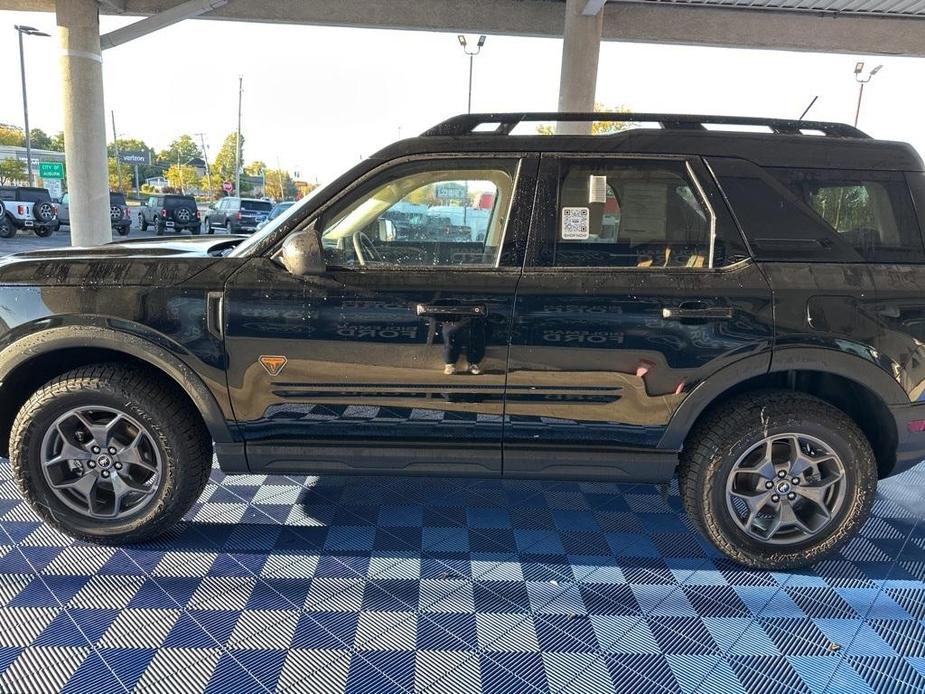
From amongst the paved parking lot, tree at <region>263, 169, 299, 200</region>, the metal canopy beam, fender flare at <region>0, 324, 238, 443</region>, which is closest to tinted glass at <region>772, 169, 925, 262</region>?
fender flare at <region>0, 324, 238, 443</region>

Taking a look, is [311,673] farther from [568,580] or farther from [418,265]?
[418,265]

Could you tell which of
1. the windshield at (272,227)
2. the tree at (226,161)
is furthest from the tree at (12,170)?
the windshield at (272,227)

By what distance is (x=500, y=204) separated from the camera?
2834mm

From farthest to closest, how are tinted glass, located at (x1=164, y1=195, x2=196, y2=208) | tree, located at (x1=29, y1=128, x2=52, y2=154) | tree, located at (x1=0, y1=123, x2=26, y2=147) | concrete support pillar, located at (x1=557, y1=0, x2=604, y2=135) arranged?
tree, located at (x1=29, y1=128, x2=52, y2=154), tree, located at (x1=0, y1=123, x2=26, y2=147), tinted glass, located at (x1=164, y1=195, x2=196, y2=208), concrete support pillar, located at (x1=557, y1=0, x2=604, y2=135)

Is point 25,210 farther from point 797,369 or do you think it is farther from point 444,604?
point 797,369

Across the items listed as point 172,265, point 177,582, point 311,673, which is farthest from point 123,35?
point 311,673

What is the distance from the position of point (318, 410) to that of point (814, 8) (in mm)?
11304

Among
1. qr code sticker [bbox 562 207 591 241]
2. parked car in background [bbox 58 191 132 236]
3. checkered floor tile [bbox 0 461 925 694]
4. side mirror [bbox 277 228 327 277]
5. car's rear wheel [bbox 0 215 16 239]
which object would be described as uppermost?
qr code sticker [bbox 562 207 591 241]

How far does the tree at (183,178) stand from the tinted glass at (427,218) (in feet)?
231

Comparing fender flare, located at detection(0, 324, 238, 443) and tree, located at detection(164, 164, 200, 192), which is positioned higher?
tree, located at detection(164, 164, 200, 192)

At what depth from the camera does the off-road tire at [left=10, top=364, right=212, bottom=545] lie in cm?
276

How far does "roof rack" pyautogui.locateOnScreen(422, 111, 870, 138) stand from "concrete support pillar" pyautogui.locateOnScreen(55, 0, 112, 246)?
31.6 ft

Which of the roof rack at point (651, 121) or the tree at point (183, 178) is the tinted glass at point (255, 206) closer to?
the roof rack at point (651, 121)

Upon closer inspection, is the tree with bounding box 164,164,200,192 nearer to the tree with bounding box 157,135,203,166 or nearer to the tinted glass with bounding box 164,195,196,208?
the tree with bounding box 157,135,203,166
